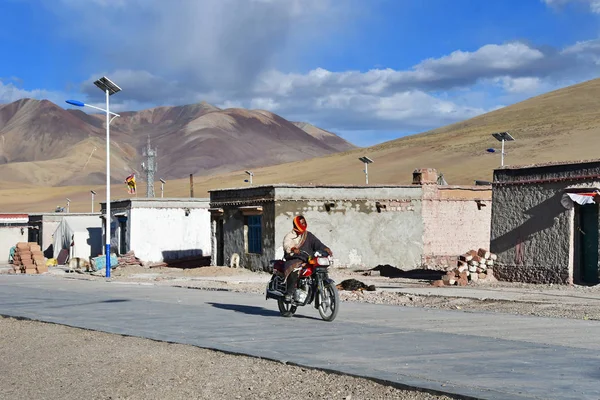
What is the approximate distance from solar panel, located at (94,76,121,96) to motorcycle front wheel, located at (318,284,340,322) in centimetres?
2338

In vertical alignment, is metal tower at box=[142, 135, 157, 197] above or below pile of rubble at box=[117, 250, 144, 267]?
above

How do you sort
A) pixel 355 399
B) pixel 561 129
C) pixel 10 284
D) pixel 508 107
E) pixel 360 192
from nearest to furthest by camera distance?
1. pixel 355 399
2. pixel 10 284
3. pixel 360 192
4. pixel 561 129
5. pixel 508 107

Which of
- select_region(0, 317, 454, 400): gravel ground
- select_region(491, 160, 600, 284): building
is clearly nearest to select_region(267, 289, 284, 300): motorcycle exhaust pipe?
select_region(0, 317, 454, 400): gravel ground

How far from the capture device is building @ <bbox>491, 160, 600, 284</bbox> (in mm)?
23141

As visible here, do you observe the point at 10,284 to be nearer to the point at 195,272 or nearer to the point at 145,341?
the point at 195,272

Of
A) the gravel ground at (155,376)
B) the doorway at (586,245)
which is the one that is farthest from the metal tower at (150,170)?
the gravel ground at (155,376)

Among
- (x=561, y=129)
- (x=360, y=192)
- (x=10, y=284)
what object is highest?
(x=561, y=129)

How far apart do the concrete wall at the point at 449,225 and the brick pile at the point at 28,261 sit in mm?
17852

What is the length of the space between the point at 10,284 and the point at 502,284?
16.1 m

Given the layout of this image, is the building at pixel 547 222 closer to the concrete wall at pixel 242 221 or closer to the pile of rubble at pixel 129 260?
the concrete wall at pixel 242 221

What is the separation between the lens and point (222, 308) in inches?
712

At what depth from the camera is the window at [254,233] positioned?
3572cm

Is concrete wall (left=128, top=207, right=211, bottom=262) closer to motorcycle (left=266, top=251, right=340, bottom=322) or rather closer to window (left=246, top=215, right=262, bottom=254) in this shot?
window (left=246, top=215, right=262, bottom=254)

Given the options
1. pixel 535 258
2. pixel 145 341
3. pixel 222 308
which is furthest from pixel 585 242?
pixel 145 341
